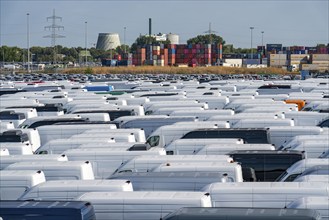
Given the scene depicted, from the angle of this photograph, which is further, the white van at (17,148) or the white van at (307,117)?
the white van at (307,117)

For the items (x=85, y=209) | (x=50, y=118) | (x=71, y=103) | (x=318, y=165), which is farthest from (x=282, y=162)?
(x=71, y=103)

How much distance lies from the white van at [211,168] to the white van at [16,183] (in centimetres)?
221

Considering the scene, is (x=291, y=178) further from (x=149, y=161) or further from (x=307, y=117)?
(x=307, y=117)

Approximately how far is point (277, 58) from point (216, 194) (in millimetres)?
99460

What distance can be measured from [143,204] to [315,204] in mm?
2168

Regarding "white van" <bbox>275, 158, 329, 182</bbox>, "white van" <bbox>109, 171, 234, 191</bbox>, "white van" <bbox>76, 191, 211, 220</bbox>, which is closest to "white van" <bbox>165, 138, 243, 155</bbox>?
"white van" <bbox>275, 158, 329, 182</bbox>

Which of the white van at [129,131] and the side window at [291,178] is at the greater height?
the white van at [129,131]

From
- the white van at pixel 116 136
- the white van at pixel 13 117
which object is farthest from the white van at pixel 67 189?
the white van at pixel 13 117

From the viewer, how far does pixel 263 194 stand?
10406 millimetres

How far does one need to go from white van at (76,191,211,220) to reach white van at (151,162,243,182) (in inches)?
89.9

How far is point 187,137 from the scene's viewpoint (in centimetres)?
1823

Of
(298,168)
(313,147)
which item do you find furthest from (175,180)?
(313,147)

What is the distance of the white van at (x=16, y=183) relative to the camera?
39.7 ft

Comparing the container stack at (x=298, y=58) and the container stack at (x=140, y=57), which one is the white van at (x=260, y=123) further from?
the container stack at (x=140, y=57)
